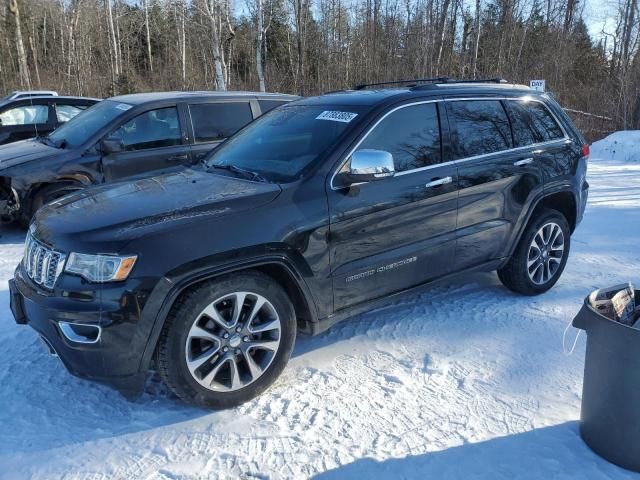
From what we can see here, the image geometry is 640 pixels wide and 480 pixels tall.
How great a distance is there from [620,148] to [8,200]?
1519 centimetres

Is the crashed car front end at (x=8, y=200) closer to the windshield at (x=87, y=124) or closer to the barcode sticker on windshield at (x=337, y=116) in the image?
the windshield at (x=87, y=124)

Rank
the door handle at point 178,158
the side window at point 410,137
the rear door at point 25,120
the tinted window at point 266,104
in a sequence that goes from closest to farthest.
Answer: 1. the side window at point 410,137
2. the door handle at point 178,158
3. the tinted window at point 266,104
4. the rear door at point 25,120

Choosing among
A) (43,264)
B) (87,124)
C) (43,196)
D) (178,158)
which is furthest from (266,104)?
(43,264)

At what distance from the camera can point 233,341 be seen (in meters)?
3.02

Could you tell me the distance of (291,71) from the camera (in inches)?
1091

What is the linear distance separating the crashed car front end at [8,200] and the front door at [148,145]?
101 cm

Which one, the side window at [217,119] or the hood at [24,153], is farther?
the side window at [217,119]

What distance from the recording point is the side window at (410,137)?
364 centimetres

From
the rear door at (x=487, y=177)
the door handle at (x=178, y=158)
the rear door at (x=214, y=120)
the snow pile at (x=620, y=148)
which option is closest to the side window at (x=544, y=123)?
the rear door at (x=487, y=177)

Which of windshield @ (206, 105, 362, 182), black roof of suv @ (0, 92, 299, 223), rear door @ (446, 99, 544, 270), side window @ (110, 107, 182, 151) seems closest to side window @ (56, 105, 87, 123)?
black roof of suv @ (0, 92, 299, 223)

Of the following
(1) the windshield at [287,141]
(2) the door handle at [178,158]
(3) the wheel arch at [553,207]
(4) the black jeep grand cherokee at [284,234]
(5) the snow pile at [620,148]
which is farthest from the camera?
(5) the snow pile at [620,148]

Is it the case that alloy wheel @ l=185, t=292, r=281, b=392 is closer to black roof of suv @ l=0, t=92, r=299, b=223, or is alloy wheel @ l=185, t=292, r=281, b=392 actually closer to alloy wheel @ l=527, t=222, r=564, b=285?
alloy wheel @ l=527, t=222, r=564, b=285

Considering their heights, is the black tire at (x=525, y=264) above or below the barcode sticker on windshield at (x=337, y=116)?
below

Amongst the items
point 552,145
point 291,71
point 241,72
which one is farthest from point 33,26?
point 552,145
